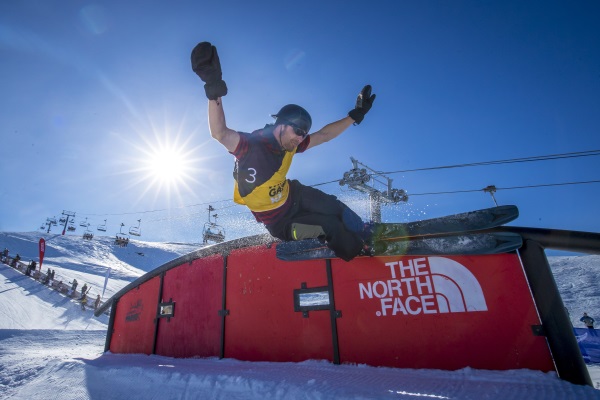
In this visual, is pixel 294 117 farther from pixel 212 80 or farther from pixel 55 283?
pixel 55 283

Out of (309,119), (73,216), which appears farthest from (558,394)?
(73,216)

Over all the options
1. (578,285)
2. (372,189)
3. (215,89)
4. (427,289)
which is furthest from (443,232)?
(578,285)

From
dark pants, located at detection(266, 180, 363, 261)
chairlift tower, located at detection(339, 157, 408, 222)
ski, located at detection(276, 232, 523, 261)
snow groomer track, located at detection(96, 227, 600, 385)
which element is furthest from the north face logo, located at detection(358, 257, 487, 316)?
chairlift tower, located at detection(339, 157, 408, 222)

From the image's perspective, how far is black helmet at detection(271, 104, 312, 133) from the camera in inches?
105

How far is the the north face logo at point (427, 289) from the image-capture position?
110 inches

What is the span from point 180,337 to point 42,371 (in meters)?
1.73

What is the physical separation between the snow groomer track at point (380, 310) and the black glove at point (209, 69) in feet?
7.85

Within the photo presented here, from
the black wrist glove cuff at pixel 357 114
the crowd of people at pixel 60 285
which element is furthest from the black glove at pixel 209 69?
the crowd of people at pixel 60 285

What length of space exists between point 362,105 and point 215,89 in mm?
1591

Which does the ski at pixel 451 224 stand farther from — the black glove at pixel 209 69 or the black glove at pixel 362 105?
the black glove at pixel 209 69

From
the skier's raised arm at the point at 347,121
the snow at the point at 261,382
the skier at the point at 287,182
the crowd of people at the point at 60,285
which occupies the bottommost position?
the snow at the point at 261,382

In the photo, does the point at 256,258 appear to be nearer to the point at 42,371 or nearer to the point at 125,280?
the point at 42,371

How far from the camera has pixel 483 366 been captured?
8.50ft

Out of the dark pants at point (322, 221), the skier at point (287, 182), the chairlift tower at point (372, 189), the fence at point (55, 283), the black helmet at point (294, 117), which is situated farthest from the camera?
the fence at point (55, 283)
